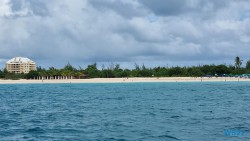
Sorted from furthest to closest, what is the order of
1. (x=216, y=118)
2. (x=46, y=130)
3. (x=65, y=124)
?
(x=216, y=118) → (x=65, y=124) → (x=46, y=130)

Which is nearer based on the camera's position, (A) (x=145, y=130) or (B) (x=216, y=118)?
(A) (x=145, y=130)

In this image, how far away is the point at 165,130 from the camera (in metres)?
31.9

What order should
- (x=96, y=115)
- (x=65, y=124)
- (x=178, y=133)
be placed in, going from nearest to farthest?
(x=178, y=133)
(x=65, y=124)
(x=96, y=115)

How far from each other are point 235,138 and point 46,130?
45.3 ft

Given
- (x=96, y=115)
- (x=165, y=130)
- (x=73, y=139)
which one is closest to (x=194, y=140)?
(x=165, y=130)

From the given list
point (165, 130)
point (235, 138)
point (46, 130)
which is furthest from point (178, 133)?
point (46, 130)

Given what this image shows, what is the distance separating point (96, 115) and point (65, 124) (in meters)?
7.81

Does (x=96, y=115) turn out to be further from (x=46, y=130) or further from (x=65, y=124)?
(x=46, y=130)

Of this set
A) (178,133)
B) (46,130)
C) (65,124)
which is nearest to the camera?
(178,133)

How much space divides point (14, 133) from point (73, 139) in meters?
5.50

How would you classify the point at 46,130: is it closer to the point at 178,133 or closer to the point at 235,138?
the point at 178,133

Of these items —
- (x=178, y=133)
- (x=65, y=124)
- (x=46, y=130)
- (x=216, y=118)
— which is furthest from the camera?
(x=216, y=118)

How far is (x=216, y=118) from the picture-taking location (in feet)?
130

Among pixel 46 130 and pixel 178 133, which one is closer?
pixel 178 133
